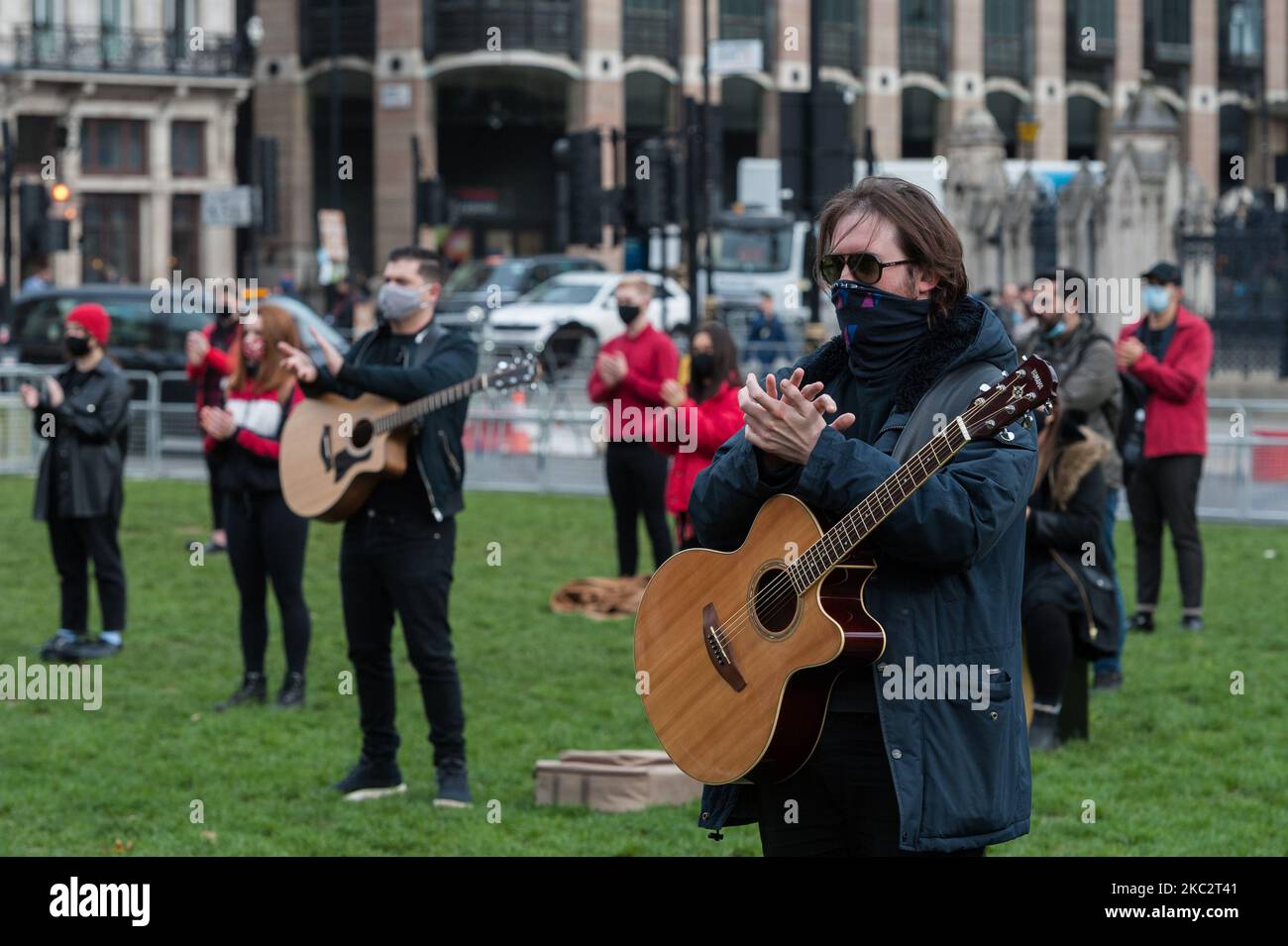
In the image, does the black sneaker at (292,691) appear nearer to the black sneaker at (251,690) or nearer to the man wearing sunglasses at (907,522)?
the black sneaker at (251,690)

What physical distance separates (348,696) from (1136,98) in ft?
69.0

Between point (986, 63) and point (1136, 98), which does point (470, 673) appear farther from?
point (986, 63)

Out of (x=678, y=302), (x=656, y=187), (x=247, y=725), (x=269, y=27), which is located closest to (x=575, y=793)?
(x=247, y=725)

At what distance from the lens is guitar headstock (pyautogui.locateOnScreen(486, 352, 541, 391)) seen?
25.7 ft

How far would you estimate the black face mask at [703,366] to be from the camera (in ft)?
35.0

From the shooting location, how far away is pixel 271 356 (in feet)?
32.8

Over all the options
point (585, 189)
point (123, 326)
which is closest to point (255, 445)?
point (585, 189)

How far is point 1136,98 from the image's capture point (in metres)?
28.7

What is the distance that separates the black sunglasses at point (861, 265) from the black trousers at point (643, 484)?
8.89 metres

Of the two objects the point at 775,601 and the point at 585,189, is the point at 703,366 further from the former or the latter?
the point at 585,189

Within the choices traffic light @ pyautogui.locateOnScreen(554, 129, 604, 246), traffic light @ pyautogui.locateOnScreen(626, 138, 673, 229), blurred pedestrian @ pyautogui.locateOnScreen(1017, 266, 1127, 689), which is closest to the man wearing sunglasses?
blurred pedestrian @ pyautogui.locateOnScreen(1017, 266, 1127, 689)
